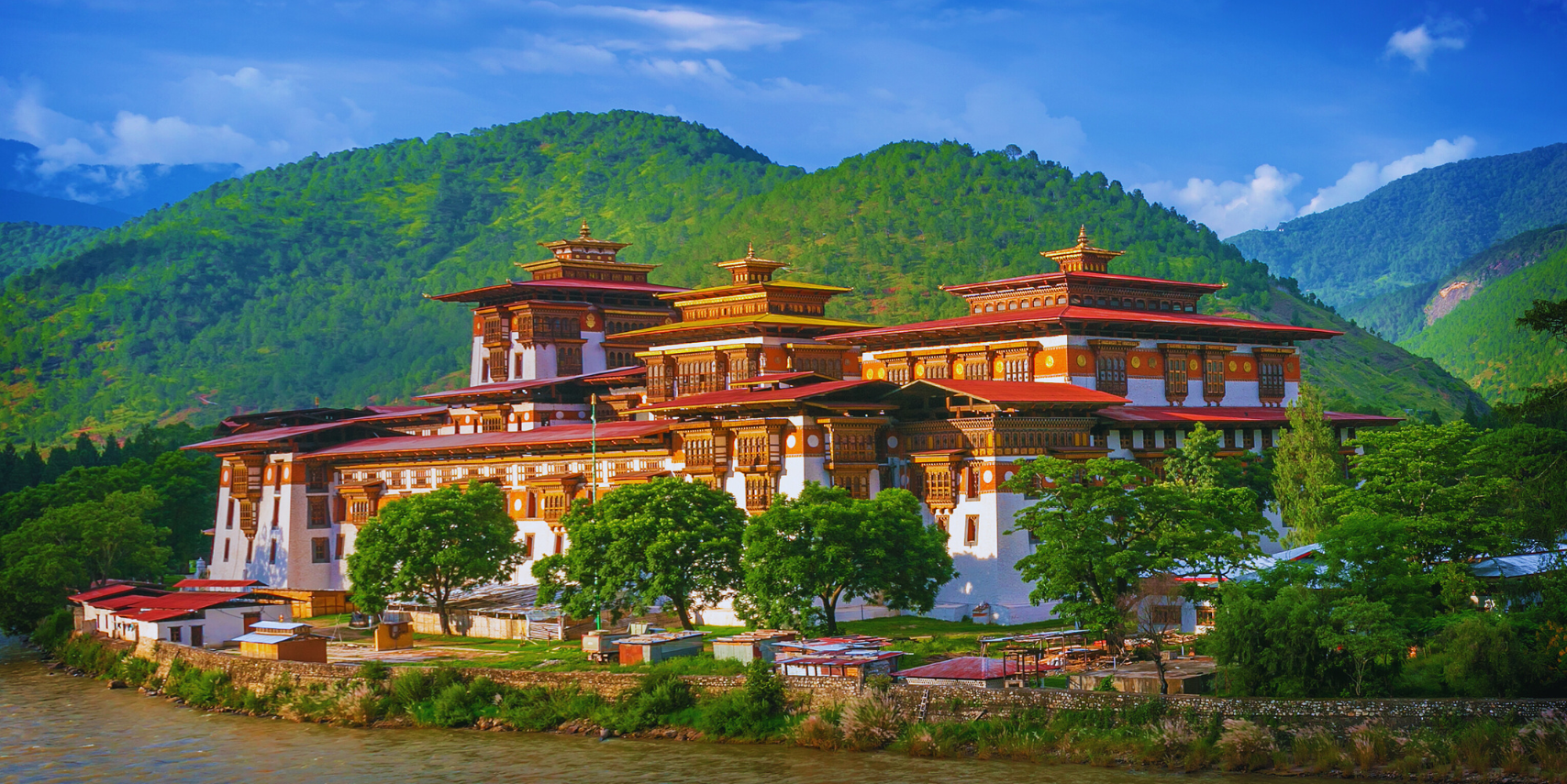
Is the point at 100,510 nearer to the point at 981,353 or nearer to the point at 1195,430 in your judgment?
the point at 981,353

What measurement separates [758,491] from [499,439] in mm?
19242

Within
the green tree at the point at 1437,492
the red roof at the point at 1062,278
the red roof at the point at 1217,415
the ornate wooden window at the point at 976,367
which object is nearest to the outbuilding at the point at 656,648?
the green tree at the point at 1437,492

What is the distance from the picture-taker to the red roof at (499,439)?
234ft

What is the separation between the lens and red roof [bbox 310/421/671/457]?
71188 mm

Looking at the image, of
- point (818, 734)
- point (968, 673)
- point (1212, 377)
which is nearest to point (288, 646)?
point (818, 734)

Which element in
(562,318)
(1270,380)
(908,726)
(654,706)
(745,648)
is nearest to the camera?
(908,726)

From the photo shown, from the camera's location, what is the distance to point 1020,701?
42.9 m

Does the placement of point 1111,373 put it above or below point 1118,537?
above

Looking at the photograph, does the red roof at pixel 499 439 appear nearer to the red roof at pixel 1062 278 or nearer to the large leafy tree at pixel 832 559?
the large leafy tree at pixel 832 559

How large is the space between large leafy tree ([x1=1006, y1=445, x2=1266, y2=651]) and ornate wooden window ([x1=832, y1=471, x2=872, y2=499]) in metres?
13.1

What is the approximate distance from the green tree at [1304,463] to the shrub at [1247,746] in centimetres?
2228

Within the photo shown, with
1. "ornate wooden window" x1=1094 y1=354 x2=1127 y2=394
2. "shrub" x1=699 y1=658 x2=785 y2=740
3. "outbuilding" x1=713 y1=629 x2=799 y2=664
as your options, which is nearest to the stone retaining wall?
"shrub" x1=699 y1=658 x2=785 y2=740

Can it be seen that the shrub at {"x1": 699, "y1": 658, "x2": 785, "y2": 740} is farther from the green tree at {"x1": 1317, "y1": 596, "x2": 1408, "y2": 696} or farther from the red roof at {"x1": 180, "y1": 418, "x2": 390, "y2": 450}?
the red roof at {"x1": 180, "y1": 418, "x2": 390, "y2": 450}

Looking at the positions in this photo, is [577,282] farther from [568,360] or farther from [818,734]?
[818,734]
